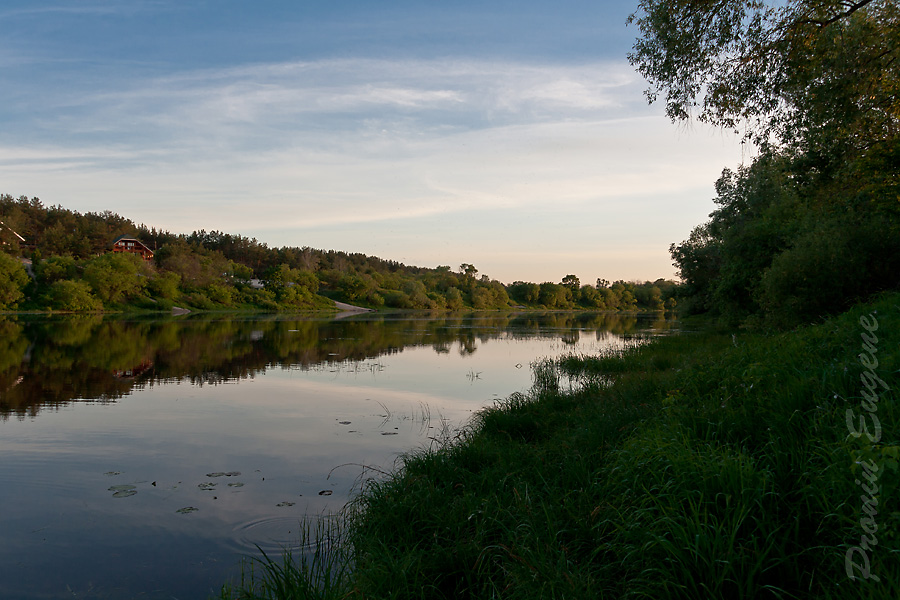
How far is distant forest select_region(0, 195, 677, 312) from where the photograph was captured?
6400 centimetres

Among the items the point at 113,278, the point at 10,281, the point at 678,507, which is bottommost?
the point at 678,507

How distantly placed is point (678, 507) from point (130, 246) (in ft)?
371


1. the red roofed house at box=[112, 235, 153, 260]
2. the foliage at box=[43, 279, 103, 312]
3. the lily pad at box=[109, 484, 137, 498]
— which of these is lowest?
the lily pad at box=[109, 484, 137, 498]

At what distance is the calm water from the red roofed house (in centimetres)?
8426

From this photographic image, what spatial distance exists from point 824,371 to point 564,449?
3275mm

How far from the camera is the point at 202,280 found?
84.6 meters

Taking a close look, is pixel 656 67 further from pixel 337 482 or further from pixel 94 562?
pixel 94 562

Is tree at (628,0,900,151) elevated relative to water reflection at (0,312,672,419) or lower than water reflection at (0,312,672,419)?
elevated

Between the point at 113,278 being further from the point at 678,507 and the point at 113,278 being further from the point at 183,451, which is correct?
the point at 678,507

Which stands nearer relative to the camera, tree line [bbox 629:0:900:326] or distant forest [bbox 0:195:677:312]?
tree line [bbox 629:0:900:326]

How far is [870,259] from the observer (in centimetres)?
1434

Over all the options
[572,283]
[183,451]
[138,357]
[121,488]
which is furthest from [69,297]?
[572,283]

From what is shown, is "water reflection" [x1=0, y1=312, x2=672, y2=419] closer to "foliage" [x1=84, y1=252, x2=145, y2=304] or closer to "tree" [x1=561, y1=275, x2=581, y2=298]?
"foliage" [x1=84, y1=252, x2=145, y2=304]

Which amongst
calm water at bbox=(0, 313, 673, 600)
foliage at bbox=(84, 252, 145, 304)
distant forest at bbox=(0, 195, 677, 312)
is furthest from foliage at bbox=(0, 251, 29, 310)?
calm water at bbox=(0, 313, 673, 600)
